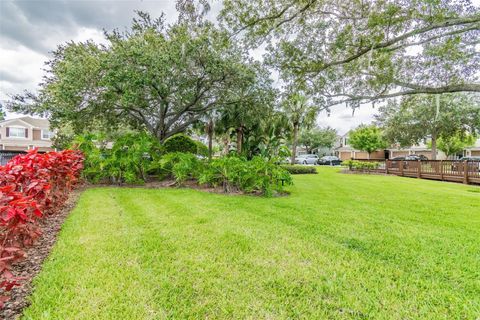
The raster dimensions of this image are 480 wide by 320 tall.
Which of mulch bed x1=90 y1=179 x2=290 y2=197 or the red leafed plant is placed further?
mulch bed x1=90 y1=179 x2=290 y2=197

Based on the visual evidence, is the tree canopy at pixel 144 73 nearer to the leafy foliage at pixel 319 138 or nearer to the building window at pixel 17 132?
the building window at pixel 17 132

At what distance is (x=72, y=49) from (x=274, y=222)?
10219 millimetres

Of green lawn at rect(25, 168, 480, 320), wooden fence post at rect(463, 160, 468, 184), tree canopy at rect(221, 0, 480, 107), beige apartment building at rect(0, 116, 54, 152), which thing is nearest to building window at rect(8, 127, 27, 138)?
beige apartment building at rect(0, 116, 54, 152)

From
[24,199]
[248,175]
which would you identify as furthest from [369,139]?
[24,199]

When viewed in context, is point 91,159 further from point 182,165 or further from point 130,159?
point 182,165

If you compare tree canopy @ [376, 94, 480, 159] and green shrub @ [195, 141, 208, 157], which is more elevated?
tree canopy @ [376, 94, 480, 159]

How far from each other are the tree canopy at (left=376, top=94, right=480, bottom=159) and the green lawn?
18467 millimetres

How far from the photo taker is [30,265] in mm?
2682

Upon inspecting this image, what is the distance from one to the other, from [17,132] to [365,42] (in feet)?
114

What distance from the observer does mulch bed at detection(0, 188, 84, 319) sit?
6.42ft

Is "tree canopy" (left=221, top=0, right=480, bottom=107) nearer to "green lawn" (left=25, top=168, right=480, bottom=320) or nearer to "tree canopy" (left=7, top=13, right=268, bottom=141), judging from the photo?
"tree canopy" (left=7, top=13, right=268, bottom=141)

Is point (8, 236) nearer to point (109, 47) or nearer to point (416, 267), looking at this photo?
point (416, 267)

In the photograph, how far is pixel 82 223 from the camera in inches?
162

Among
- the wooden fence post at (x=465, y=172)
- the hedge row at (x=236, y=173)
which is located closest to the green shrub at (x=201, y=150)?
the hedge row at (x=236, y=173)
